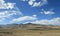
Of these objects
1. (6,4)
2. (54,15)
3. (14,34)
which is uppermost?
(6,4)

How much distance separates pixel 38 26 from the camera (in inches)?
340

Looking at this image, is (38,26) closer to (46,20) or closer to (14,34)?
(46,20)

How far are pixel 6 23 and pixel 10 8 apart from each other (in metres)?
0.62

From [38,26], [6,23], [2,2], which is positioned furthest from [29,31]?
[2,2]

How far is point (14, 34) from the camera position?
28.2 feet

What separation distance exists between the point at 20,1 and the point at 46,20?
1298 mm

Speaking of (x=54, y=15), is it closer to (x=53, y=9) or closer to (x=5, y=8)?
(x=53, y=9)

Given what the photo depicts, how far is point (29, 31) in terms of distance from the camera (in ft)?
28.0

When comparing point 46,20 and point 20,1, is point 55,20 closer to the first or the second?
point 46,20

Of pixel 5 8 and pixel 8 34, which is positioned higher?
pixel 5 8

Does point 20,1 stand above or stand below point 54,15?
above

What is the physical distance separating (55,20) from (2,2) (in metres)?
2.26

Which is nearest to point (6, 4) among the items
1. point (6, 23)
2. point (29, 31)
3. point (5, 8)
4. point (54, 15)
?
point (5, 8)

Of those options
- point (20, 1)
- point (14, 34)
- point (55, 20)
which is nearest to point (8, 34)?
point (14, 34)
